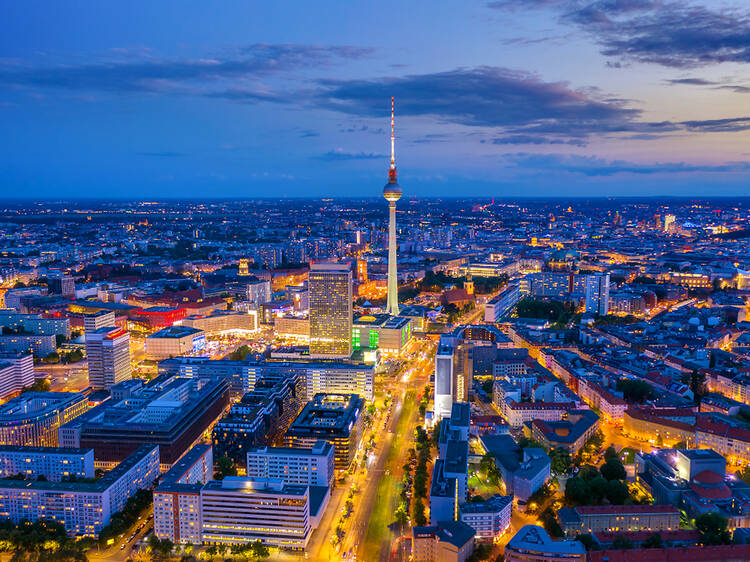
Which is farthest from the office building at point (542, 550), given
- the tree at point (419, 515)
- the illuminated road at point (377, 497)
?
the illuminated road at point (377, 497)

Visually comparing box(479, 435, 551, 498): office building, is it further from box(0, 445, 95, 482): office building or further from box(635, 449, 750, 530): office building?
box(0, 445, 95, 482): office building

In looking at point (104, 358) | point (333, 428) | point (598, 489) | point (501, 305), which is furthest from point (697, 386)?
point (104, 358)

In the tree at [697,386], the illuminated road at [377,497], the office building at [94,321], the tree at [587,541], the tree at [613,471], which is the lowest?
the illuminated road at [377,497]

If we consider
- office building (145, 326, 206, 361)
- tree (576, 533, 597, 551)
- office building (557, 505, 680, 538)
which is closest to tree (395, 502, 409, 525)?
office building (557, 505, 680, 538)

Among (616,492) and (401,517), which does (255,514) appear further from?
(616,492)

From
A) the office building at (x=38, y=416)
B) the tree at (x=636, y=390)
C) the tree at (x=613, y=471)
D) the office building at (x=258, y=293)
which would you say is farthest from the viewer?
the office building at (x=258, y=293)

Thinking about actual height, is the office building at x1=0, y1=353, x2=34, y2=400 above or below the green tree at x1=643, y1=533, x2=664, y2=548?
above

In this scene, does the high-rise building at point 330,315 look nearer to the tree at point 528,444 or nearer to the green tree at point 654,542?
the tree at point 528,444
